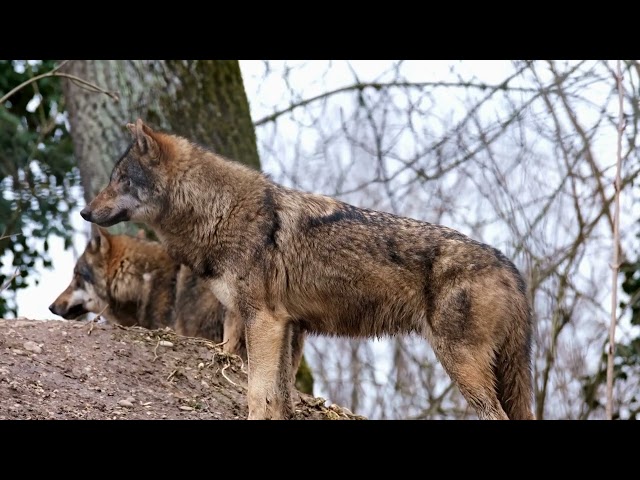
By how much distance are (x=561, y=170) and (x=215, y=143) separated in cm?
380

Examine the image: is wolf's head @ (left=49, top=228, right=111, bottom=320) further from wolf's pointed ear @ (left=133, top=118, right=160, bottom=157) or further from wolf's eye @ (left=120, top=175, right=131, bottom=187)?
wolf's pointed ear @ (left=133, top=118, right=160, bottom=157)

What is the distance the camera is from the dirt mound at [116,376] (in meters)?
6.05

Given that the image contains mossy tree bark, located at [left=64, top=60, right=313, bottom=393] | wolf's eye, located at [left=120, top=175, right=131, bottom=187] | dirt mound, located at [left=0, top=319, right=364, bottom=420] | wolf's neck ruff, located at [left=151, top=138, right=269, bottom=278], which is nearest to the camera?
dirt mound, located at [left=0, top=319, right=364, bottom=420]

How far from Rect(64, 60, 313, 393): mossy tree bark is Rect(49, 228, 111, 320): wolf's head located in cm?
72

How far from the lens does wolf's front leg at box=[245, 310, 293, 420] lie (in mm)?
6285

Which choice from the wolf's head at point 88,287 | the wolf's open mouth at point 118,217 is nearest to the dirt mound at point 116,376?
the wolf's open mouth at point 118,217

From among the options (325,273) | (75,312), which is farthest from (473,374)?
(75,312)

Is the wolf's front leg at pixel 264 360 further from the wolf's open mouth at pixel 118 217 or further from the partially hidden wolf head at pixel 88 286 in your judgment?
the partially hidden wolf head at pixel 88 286

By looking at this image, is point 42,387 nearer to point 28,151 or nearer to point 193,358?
point 193,358

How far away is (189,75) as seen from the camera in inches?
401

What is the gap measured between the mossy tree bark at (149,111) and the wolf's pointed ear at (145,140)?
2.85 meters

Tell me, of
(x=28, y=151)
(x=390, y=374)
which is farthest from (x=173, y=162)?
(x=390, y=374)

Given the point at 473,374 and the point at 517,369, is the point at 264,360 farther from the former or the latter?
the point at 517,369

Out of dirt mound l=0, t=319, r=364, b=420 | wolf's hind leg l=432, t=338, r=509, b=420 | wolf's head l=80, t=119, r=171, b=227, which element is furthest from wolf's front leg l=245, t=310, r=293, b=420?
wolf's head l=80, t=119, r=171, b=227
